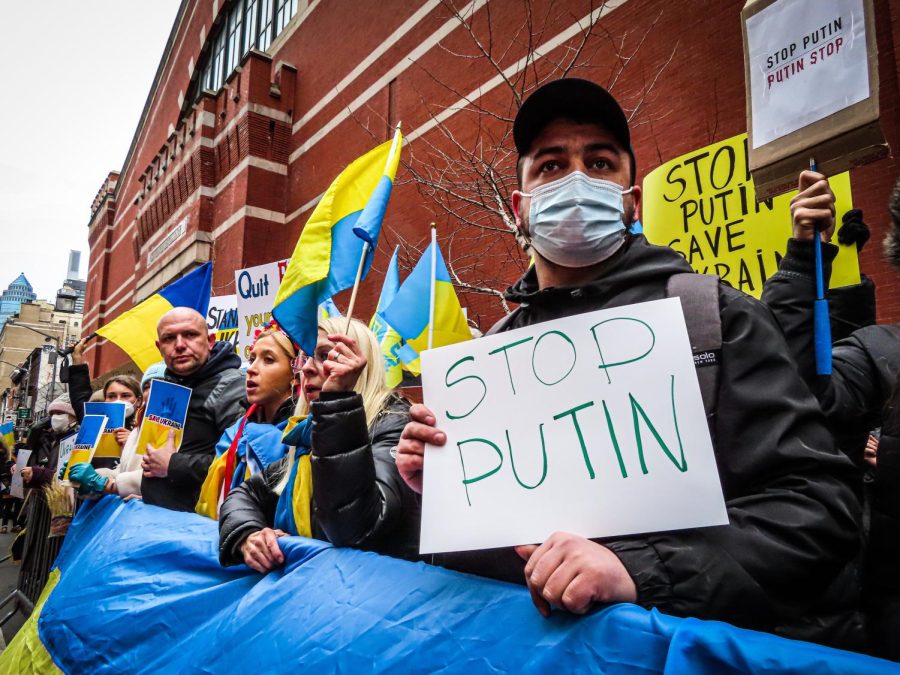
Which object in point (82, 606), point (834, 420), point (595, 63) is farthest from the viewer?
point (595, 63)

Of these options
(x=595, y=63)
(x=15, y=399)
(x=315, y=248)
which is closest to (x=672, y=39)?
(x=595, y=63)

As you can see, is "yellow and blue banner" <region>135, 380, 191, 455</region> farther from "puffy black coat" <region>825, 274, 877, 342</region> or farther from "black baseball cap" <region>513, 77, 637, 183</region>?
"puffy black coat" <region>825, 274, 877, 342</region>

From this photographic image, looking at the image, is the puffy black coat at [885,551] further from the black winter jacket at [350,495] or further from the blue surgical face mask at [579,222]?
the black winter jacket at [350,495]

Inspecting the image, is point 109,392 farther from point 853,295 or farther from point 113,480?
point 853,295

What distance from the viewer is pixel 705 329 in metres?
1.22

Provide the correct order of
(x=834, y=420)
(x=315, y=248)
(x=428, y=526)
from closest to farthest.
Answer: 1. (x=428, y=526)
2. (x=834, y=420)
3. (x=315, y=248)

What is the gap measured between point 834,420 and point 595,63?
6.84 metres

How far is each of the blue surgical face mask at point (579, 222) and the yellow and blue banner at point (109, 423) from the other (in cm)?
378

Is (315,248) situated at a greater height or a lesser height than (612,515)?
greater

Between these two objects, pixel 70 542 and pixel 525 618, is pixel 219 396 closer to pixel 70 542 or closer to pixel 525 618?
pixel 70 542

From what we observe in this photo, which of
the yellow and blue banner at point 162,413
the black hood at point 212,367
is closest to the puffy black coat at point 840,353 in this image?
the yellow and blue banner at point 162,413

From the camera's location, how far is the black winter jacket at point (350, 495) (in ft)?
5.82

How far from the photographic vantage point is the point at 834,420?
2.07 metres

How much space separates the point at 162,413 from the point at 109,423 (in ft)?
4.48
